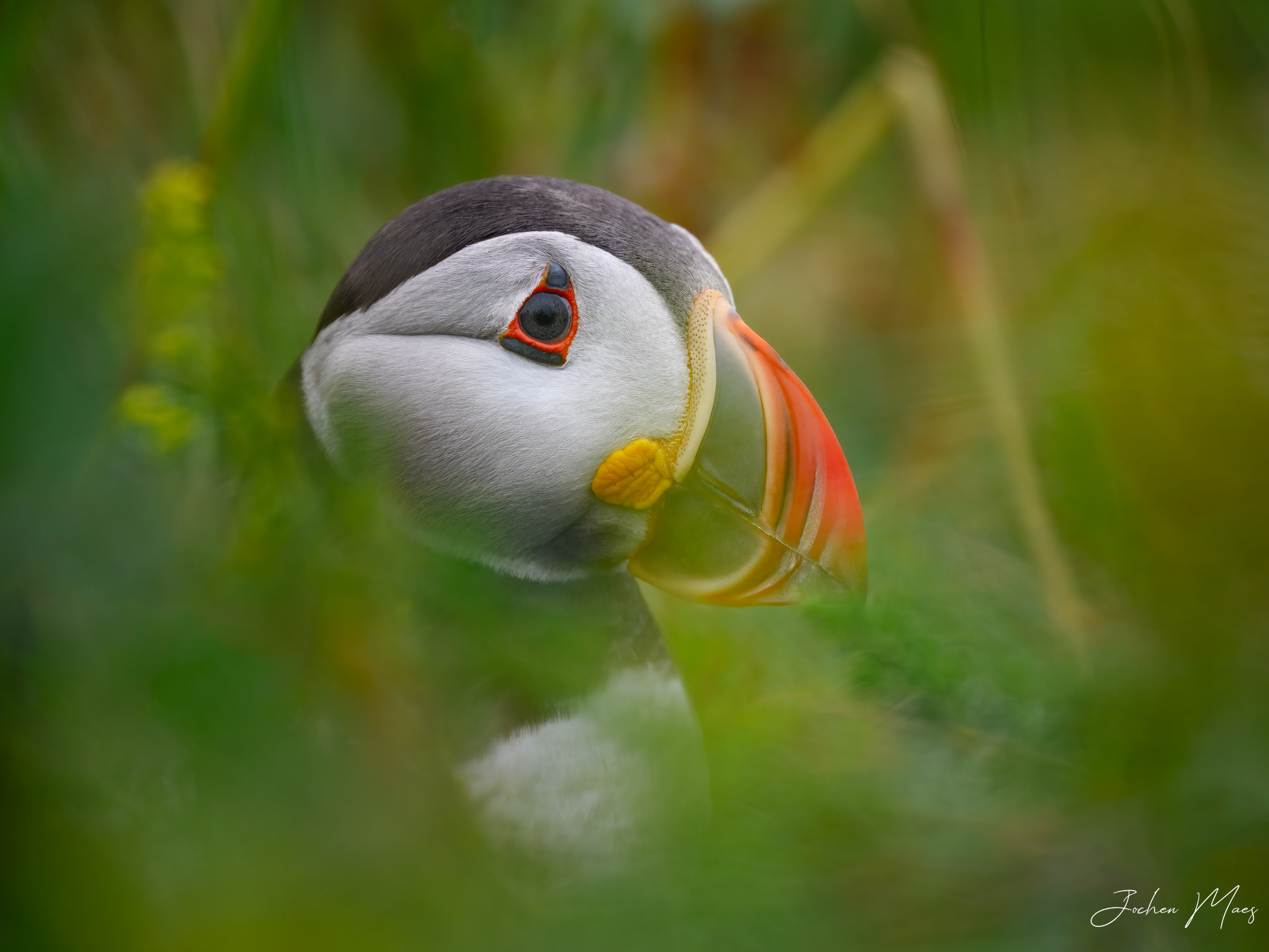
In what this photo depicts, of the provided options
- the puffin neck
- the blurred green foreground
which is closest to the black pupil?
the blurred green foreground

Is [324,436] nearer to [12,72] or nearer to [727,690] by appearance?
[12,72]

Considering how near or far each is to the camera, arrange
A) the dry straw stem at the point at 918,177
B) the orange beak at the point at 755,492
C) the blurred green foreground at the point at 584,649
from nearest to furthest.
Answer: the blurred green foreground at the point at 584,649 → the orange beak at the point at 755,492 → the dry straw stem at the point at 918,177

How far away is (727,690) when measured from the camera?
39 centimetres

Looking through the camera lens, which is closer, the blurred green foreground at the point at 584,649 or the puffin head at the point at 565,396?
the blurred green foreground at the point at 584,649

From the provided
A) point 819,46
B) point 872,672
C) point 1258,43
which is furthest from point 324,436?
point 819,46

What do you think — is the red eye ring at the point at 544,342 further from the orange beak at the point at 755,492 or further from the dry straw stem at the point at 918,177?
the dry straw stem at the point at 918,177

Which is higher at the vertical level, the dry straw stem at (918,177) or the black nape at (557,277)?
the black nape at (557,277)

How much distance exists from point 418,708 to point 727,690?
132 mm

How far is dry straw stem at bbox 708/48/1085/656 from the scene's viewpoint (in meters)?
1.77

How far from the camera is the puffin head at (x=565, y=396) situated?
0.90 m

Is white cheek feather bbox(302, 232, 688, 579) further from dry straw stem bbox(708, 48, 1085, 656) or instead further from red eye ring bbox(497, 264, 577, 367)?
dry straw stem bbox(708, 48, 1085, 656)

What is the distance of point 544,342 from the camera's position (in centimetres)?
91

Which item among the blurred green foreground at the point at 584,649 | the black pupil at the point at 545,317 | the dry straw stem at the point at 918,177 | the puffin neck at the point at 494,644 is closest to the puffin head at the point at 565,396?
the black pupil at the point at 545,317

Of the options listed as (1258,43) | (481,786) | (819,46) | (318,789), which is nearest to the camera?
(318,789)
